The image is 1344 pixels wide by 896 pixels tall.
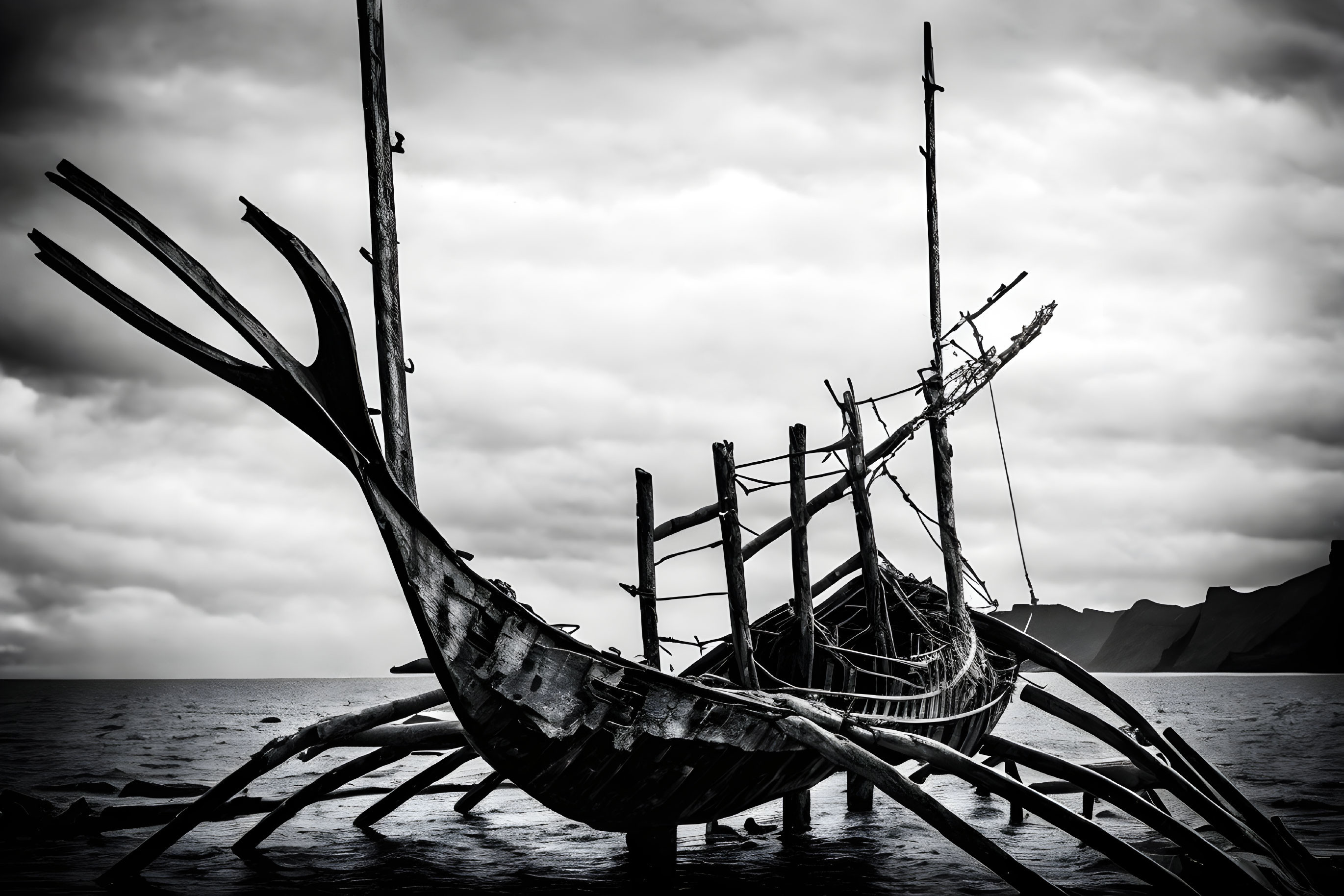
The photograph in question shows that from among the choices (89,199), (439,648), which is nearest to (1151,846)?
(439,648)

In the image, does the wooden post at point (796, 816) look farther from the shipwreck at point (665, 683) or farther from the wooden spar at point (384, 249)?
the wooden spar at point (384, 249)

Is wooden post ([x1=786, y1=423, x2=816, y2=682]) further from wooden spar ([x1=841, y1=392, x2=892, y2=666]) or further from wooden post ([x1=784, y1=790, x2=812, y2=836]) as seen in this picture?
wooden post ([x1=784, y1=790, x2=812, y2=836])

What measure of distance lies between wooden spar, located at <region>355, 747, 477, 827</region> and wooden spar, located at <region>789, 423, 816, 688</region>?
14.6ft

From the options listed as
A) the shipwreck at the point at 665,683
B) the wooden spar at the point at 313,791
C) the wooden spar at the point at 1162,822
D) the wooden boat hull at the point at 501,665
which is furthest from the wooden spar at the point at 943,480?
the wooden spar at the point at 313,791

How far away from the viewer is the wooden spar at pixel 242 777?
32.0 ft

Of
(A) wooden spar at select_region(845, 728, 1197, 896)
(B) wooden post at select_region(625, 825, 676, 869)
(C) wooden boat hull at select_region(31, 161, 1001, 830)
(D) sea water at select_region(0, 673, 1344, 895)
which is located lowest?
(D) sea water at select_region(0, 673, 1344, 895)

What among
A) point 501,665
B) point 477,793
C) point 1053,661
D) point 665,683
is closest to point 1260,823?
point 1053,661

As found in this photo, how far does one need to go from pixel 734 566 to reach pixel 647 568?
884 mm

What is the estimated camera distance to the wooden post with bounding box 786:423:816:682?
956cm

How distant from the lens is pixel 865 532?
420 inches

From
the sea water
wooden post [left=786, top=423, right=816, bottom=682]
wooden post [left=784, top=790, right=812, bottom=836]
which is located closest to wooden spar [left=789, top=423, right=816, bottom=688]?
wooden post [left=786, top=423, right=816, bottom=682]

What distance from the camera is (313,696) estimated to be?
118125 millimetres

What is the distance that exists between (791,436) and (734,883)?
4.73m

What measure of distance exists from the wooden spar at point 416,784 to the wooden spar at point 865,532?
4.89m
